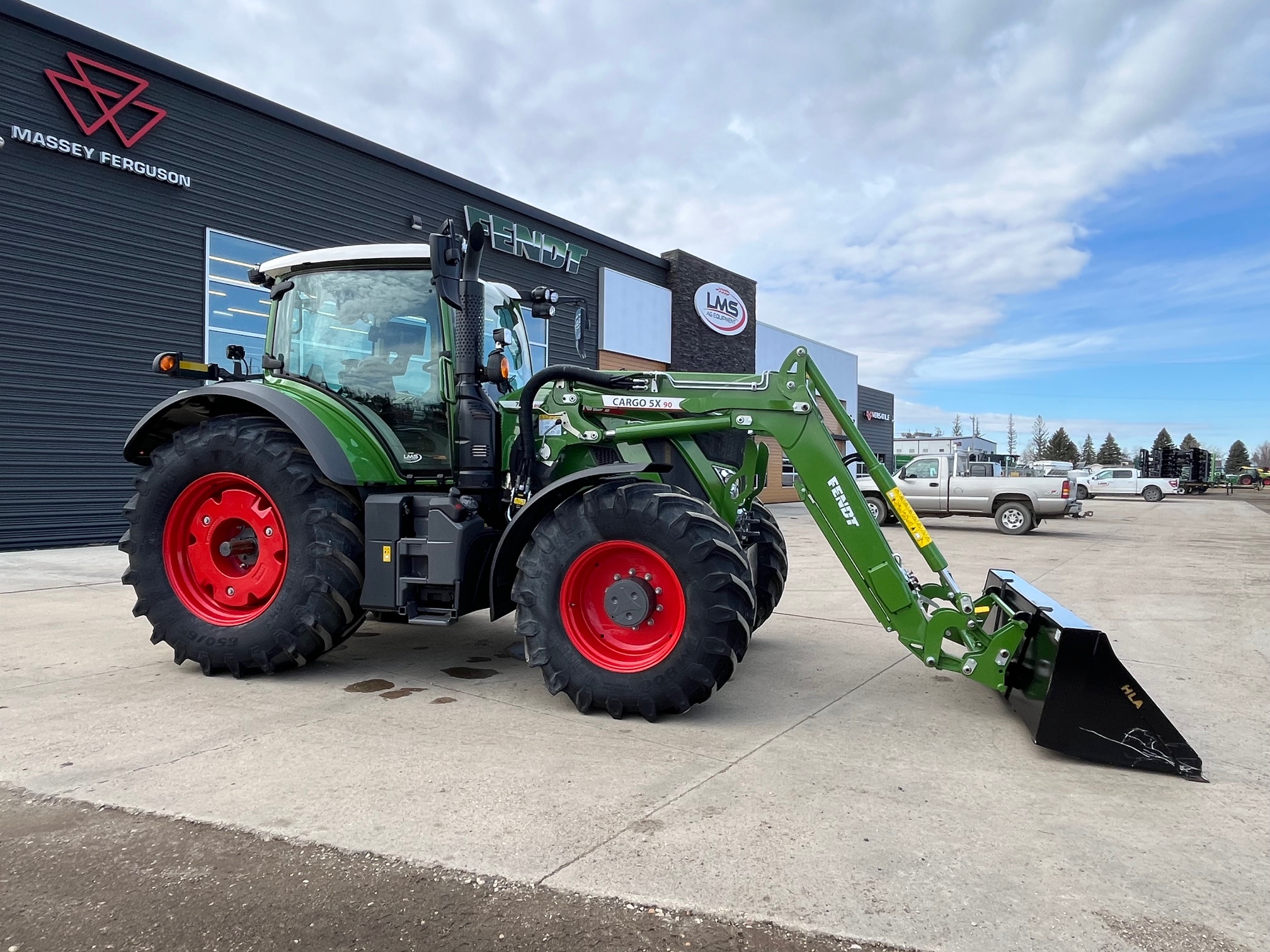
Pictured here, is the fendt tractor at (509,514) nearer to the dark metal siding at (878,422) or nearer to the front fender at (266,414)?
the front fender at (266,414)

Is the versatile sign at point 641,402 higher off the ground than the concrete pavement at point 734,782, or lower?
higher

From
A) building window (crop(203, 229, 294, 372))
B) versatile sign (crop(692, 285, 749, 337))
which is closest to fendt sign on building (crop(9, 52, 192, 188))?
building window (crop(203, 229, 294, 372))

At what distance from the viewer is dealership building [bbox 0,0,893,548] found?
1088 centimetres

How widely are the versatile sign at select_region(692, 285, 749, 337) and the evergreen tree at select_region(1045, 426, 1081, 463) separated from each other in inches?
3307

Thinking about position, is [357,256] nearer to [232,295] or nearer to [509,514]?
[509,514]

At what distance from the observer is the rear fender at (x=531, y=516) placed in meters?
4.38

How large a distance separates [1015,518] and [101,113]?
1901 cm

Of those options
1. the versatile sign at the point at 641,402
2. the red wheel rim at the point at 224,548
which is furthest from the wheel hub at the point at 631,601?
the red wheel rim at the point at 224,548

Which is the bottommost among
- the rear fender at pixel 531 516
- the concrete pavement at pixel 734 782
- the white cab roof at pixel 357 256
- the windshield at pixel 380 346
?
the concrete pavement at pixel 734 782

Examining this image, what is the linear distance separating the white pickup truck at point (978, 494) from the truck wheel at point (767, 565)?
12.0 meters

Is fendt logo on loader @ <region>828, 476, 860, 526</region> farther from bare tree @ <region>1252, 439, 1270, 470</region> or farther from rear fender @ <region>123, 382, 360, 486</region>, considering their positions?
bare tree @ <region>1252, 439, 1270, 470</region>

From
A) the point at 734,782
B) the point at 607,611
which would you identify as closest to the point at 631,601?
the point at 607,611

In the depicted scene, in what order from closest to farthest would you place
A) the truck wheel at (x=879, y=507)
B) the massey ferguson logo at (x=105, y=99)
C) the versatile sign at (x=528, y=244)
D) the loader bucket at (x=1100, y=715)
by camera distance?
the loader bucket at (x=1100, y=715) → the massey ferguson logo at (x=105, y=99) → the truck wheel at (x=879, y=507) → the versatile sign at (x=528, y=244)

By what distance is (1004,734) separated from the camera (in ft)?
13.6
